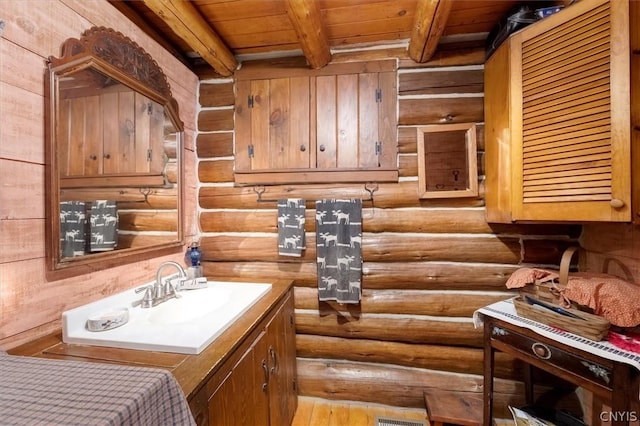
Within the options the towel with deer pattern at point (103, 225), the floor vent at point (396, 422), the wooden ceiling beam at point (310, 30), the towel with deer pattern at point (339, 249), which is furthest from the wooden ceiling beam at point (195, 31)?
the floor vent at point (396, 422)

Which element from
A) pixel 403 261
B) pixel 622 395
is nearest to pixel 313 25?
pixel 403 261

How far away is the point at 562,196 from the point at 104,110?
7.56 feet

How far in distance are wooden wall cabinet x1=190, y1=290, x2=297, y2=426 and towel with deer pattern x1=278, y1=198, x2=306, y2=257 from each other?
0.32 meters

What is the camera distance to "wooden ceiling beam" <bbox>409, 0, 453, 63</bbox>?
135 cm

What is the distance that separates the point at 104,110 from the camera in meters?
1.27

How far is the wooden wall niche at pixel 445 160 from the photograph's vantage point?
1.81 meters

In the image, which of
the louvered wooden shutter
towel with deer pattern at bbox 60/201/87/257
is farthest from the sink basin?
the louvered wooden shutter

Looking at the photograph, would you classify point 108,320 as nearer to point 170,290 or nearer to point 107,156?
point 170,290

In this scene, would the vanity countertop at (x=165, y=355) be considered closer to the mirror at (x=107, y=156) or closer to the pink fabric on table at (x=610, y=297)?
the mirror at (x=107, y=156)

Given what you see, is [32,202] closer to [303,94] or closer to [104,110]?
[104,110]

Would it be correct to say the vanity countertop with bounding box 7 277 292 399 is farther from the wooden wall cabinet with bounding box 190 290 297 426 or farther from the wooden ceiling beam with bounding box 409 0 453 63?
→ the wooden ceiling beam with bounding box 409 0 453 63

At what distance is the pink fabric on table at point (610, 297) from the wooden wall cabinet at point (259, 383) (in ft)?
4.92

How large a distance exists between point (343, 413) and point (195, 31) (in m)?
2.65

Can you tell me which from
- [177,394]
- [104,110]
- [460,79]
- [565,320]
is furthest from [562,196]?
[104,110]
